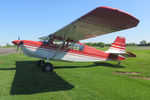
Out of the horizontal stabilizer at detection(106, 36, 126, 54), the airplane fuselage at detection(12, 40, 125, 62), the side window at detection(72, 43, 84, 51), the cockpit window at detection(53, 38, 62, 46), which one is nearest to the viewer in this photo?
the airplane fuselage at detection(12, 40, 125, 62)

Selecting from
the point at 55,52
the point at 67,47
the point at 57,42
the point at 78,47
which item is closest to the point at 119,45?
the point at 78,47

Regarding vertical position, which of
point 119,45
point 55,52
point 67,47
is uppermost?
point 119,45

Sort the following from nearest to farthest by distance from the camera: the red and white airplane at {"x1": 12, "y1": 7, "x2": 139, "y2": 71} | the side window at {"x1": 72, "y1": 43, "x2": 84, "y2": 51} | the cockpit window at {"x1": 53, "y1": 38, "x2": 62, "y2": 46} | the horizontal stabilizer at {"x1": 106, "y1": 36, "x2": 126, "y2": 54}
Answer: the red and white airplane at {"x1": 12, "y1": 7, "x2": 139, "y2": 71} < the cockpit window at {"x1": 53, "y1": 38, "x2": 62, "y2": 46} < the side window at {"x1": 72, "y1": 43, "x2": 84, "y2": 51} < the horizontal stabilizer at {"x1": 106, "y1": 36, "x2": 126, "y2": 54}

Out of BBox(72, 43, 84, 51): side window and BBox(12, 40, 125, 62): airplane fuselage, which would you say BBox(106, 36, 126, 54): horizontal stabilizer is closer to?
BBox(12, 40, 125, 62): airplane fuselage

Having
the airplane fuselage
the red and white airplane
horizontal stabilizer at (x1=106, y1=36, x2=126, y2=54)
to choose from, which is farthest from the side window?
horizontal stabilizer at (x1=106, y1=36, x2=126, y2=54)

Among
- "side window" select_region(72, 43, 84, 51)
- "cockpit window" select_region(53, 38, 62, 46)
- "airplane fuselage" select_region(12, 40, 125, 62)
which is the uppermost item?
"cockpit window" select_region(53, 38, 62, 46)

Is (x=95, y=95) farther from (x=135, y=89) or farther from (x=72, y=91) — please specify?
(x=135, y=89)

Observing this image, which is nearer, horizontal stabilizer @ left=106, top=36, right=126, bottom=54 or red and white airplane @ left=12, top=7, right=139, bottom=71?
red and white airplane @ left=12, top=7, right=139, bottom=71

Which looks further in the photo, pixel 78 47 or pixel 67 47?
pixel 78 47

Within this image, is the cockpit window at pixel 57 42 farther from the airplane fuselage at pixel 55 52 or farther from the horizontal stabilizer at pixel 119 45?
the horizontal stabilizer at pixel 119 45

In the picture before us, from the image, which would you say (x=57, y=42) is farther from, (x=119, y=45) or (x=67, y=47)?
(x=119, y=45)

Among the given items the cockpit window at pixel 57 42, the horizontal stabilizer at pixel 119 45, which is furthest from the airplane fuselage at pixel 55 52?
the horizontal stabilizer at pixel 119 45

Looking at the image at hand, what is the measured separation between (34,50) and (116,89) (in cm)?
530

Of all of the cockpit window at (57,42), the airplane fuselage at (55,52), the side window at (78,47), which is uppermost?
the cockpit window at (57,42)
